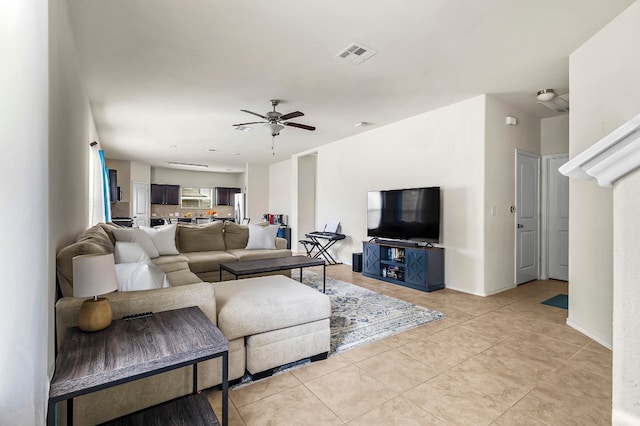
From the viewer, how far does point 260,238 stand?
509 centimetres

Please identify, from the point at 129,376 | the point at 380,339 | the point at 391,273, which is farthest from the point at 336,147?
the point at 129,376

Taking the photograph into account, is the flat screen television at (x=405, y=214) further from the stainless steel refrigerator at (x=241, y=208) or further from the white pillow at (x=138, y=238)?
the stainless steel refrigerator at (x=241, y=208)

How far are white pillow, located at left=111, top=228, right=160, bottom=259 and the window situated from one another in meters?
7.96

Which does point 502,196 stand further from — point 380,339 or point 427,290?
point 380,339

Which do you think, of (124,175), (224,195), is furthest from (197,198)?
(124,175)

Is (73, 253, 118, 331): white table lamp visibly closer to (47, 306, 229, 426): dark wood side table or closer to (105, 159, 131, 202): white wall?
(47, 306, 229, 426): dark wood side table

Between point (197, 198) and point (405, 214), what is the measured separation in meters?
9.59

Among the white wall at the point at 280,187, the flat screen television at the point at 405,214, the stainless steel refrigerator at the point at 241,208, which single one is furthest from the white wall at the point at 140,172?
the flat screen television at the point at 405,214

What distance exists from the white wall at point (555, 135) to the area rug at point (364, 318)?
11.8 feet

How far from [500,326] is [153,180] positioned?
37.6 ft

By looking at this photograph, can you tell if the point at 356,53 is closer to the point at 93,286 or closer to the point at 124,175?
the point at 93,286

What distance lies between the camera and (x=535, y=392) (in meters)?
2.01

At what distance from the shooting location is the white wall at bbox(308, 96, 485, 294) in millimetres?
Result: 4250

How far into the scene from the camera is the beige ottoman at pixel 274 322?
2.09m
